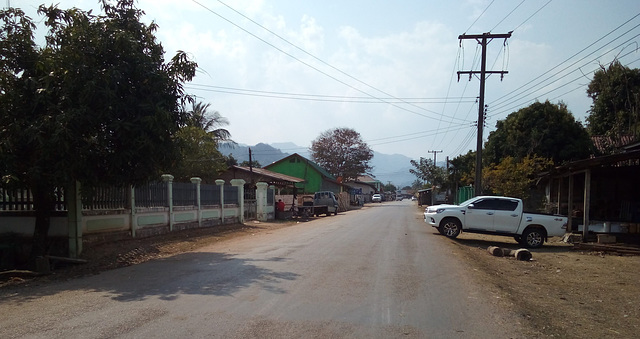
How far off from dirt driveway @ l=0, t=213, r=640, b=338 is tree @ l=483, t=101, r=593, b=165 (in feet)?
37.9

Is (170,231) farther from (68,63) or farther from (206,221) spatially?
(68,63)

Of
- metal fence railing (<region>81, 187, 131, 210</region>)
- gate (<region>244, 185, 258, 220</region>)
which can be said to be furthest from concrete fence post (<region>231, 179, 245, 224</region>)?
metal fence railing (<region>81, 187, 131, 210</region>)

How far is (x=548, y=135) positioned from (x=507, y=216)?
43.4 ft

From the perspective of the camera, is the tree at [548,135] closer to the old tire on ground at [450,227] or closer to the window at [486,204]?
the window at [486,204]

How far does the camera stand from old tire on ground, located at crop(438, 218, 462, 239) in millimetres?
17411

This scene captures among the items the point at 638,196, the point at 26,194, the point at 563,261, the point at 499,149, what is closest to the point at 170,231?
the point at 26,194

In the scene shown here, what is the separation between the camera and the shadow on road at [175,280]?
7.84m

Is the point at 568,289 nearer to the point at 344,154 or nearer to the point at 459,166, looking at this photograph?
the point at 459,166

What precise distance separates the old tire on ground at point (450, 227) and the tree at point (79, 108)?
10505 millimetres

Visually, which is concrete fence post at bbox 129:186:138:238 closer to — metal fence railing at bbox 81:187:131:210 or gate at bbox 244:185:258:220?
metal fence railing at bbox 81:187:131:210

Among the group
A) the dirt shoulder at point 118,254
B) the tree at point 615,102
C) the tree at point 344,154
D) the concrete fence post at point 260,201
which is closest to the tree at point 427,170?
the tree at point 344,154

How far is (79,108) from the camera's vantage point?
10.3 metres

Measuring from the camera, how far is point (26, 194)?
1272cm

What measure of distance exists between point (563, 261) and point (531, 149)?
15.8 metres
